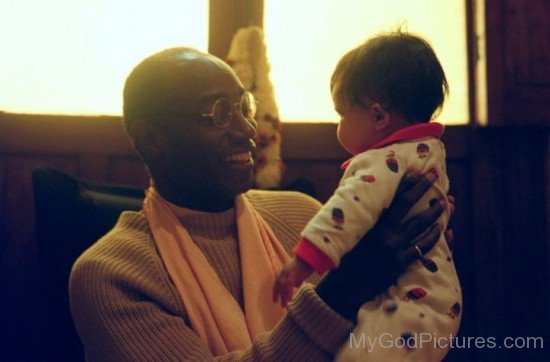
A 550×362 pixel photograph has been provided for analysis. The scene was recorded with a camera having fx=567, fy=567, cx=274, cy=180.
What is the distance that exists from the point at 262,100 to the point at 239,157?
730 millimetres

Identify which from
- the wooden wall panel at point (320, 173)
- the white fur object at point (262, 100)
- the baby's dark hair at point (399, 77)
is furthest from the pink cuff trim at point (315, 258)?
the wooden wall panel at point (320, 173)

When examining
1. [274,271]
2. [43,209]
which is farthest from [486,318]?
[43,209]

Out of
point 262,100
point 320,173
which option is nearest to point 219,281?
point 262,100

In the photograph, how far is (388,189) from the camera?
2.97 feet

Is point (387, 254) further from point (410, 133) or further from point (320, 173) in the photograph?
point (320, 173)

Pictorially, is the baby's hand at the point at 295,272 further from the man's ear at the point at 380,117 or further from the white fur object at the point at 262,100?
the white fur object at the point at 262,100

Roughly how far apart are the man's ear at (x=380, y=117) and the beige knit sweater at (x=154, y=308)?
313mm

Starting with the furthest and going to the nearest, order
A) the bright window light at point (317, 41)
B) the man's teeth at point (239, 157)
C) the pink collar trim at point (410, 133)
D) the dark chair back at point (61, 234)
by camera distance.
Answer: the bright window light at point (317, 41) → the dark chair back at point (61, 234) → the man's teeth at point (239, 157) → the pink collar trim at point (410, 133)

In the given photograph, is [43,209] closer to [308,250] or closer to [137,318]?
[137,318]

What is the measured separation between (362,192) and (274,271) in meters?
0.36

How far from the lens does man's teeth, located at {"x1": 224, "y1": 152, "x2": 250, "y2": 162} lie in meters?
1.19

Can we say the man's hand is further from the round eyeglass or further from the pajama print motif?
Answer: the round eyeglass

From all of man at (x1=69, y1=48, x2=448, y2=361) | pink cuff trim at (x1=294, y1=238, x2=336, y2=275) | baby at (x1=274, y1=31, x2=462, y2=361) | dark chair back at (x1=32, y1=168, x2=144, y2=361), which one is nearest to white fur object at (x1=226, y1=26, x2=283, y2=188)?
man at (x1=69, y1=48, x2=448, y2=361)

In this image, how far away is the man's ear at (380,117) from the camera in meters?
1.01
